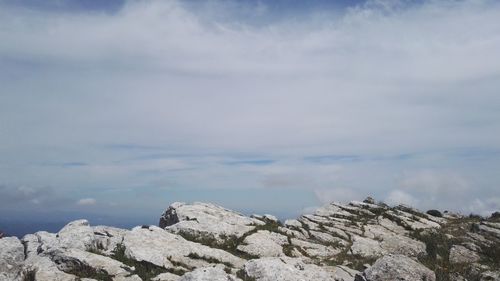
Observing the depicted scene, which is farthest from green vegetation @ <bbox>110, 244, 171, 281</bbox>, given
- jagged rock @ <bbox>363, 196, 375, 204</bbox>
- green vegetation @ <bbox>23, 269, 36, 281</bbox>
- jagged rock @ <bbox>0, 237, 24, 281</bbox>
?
jagged rock @ <bbox>363, 196, 375, 204</bbox>

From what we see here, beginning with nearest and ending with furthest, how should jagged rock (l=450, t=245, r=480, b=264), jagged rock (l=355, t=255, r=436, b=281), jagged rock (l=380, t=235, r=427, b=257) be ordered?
jagged rock (l=355, t=255, r=436, b=281)
jagged rock (l=450, t=245, r=480, b=264)
jagged rock (l=380, t=235, r=427, b=257)

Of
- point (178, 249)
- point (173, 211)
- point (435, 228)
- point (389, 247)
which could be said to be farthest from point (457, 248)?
point (173, 211)

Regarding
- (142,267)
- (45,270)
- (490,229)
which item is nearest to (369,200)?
(490,229)

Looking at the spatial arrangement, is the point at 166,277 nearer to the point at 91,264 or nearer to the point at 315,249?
Result: the point at 91,264

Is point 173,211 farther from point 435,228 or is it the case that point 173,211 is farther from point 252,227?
point 435,228

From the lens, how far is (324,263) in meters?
27.7

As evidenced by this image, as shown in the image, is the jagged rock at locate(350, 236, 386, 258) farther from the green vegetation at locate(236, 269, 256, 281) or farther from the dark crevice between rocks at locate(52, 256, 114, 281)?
the dark crevice between rocks at locate(52, 256, 114, 281)

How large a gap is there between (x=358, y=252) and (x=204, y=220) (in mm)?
→ 11895

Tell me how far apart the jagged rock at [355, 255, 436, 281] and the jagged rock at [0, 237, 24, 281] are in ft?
57.1

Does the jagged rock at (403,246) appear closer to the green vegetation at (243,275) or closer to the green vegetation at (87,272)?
the green vegetation at (243,275)

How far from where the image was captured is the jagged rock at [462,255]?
29422 mm

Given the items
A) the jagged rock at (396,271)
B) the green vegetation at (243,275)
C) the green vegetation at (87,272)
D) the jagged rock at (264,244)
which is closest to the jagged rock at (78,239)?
the green vegetation at (87,272)

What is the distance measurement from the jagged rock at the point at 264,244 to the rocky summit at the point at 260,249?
73mm

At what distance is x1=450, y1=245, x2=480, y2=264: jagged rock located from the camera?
96.5 feet
